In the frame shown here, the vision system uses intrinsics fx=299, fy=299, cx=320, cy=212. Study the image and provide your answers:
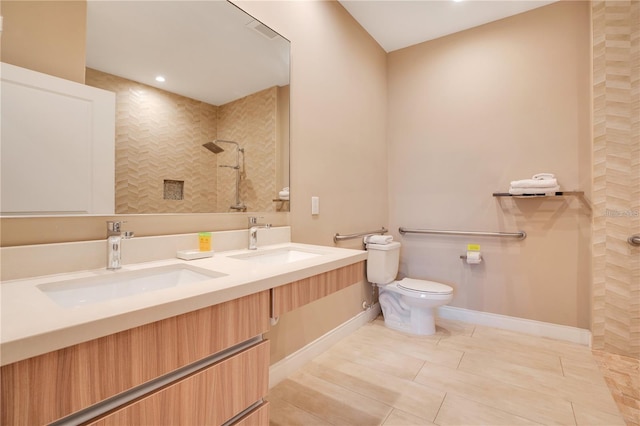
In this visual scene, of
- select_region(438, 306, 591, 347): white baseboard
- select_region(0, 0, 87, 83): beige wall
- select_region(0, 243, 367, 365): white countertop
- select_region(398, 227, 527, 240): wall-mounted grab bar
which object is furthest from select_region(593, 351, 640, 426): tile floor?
select_region(0, 0, 87, 83): beige wall

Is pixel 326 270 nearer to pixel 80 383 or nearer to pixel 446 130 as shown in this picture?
pixel 80 383

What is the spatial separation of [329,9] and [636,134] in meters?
2.34

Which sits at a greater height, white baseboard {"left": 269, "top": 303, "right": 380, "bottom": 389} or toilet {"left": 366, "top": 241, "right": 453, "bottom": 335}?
toilet {"left": 366, "top": 241, "right": 453, "bottom": 335}

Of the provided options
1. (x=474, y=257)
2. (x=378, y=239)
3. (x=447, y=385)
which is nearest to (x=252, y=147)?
(x=378, y=239)

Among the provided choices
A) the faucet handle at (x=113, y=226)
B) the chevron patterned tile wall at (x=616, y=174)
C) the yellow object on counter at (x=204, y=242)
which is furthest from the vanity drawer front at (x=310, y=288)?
the chevron patterned tile wall at (x=616, y=174)

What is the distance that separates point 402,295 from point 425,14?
234 centimetres

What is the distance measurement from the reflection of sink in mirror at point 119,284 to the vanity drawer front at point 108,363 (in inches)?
9.2

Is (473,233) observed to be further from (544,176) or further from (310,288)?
(310,288)

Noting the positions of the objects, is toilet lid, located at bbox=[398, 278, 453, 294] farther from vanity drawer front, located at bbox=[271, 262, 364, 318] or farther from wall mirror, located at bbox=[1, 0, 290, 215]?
wall mirror, located at bbox=[1, 0, 290, 215]

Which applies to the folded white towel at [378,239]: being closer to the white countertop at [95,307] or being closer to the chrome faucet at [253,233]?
the chrome faucet at [253,233]

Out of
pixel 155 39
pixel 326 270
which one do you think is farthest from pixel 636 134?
pixel 155 39

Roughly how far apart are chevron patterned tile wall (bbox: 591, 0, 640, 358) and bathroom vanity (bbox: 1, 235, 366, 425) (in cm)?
231

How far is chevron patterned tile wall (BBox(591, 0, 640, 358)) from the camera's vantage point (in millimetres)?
2074

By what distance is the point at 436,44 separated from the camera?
2.87 m
